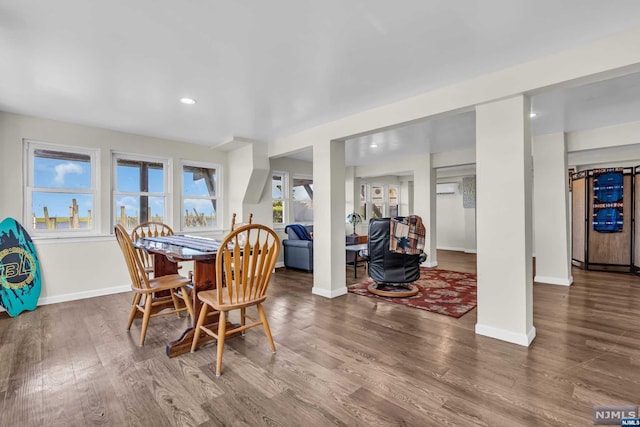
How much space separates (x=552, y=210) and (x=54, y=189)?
716 cm

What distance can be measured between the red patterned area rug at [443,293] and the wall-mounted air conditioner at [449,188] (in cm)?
414

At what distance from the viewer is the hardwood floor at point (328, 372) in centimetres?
165

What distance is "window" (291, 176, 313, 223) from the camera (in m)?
6.74

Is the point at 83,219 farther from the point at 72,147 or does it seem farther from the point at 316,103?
the point at 316,103

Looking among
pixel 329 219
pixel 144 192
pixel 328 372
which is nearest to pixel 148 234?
pixel 144 192

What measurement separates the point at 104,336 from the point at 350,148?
4.50 m

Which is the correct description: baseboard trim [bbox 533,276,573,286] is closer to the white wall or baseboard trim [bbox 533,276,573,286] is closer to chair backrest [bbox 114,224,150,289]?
chair backrest [bbox 114,224,150,289]

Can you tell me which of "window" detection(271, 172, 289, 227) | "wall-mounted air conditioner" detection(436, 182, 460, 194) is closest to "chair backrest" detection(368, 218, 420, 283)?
"window" detection(271, 172, 289, 227)

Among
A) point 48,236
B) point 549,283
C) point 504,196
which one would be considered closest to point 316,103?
point 504,196

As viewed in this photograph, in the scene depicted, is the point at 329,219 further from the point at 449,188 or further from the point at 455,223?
the point at 449,188

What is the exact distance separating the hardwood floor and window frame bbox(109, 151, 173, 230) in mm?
1769

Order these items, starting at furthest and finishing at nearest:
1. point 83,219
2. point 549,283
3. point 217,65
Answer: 1. point 549,283
2. point 83,219
3. point 217,65

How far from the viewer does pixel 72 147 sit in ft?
13.1

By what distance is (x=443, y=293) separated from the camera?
13.3 feet
